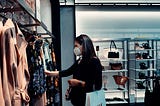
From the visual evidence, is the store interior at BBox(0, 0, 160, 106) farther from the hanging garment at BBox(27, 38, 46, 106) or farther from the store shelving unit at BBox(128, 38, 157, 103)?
the hanging garment at BBox(27, 38, 46, 106)

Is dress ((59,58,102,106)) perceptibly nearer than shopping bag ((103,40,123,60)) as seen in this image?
Yes

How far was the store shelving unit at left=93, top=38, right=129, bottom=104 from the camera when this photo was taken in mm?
6898

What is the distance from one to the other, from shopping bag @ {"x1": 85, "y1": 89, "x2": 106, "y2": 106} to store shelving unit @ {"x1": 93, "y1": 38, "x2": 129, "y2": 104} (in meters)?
3.74

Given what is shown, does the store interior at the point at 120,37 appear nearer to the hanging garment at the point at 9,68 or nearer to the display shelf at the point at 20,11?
the display shelf at the point at 20,11

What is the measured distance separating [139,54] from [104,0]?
1625mm

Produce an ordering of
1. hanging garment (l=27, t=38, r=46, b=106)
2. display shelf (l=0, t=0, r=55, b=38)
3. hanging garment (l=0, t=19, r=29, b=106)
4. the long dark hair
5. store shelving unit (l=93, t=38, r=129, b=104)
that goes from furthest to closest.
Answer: store shelving unit (l=93, t=38, r=129, b=104), the long dark hair, hanging garment (l=27, t=38, r=46, b=106), display shelf (l=0, t=0, r=55, b=38), hanging garment (l=0, t=19, r=29, b=106)

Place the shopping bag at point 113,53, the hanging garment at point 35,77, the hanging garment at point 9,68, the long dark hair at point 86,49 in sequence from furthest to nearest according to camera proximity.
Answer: the shopping bag at point 113,53
the long dark hair at point 86,49
the hanging garment at point 35,77
the hanging garment at point 9,68

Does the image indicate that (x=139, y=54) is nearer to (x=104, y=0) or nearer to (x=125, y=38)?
(x=125, y=38)

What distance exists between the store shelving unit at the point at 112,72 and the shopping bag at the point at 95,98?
374 cm

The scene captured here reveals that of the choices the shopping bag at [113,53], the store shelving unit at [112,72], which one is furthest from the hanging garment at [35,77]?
the store shelving unit at [112,72]

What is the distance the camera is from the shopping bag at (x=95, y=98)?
2.97m

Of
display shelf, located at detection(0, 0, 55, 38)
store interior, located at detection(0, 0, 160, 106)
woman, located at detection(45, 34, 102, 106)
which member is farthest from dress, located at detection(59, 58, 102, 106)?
store interior, located at detection(0, 0, 160, 106)

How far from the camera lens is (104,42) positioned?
7.37 m

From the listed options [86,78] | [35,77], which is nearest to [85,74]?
[86,78]
